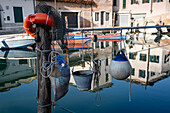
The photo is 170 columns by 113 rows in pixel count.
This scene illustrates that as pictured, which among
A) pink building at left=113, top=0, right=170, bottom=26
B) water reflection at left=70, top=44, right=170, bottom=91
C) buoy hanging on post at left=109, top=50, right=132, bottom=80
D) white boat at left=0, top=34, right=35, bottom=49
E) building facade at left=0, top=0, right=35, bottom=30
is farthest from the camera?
pink building at left=113, top=0, right=170, bottom=26

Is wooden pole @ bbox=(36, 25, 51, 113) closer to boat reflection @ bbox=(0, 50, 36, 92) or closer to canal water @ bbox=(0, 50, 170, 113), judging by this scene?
canal water @ bbox=(0, 50, 170, 113)

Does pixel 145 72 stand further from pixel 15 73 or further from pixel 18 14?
pixel 18 14

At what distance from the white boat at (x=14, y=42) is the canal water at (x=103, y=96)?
814 centimetres

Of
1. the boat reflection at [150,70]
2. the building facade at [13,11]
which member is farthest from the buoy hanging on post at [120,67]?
the building facade at [13,11]

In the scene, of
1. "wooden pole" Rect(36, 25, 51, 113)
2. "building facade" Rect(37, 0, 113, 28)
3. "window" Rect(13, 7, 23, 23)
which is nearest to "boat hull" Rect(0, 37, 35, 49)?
"window" Rect(13, 7, 23, 23)

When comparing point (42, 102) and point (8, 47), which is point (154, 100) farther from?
point (8, 47)

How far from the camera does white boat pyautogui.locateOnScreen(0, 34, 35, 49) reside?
1628cm

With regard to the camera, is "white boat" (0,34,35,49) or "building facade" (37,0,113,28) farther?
"building facade" (37,0,113,28)

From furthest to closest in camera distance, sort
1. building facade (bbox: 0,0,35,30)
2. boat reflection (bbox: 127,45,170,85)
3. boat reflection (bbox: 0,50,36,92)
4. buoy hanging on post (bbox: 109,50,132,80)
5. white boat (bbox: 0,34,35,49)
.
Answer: building facade (bbox: 0,0,35,30) < white boat (bbox: 0,34,35,49) < boat reflection (bbox: 0,50,36,92) < boat reflection (bbox: 127,45,170,85) < buoy hanging on post (bbox: 109,50,132,80)

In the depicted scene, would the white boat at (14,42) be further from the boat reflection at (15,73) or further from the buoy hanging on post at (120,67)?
the buoy hanging on post at (120,67)

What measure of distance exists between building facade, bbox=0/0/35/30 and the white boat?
5.31 meters

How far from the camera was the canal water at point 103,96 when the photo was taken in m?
5.54

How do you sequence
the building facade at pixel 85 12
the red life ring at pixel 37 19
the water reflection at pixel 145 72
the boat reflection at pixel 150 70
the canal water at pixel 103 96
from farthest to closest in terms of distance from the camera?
the building facade at pixel 85 12, the boat reflection at pixel 150 70, the water reflection at pixel 145 72, the canal water at pixel 103 96, the red life ring at pixel 37 19

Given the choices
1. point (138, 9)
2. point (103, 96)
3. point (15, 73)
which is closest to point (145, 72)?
point (103, 96)
